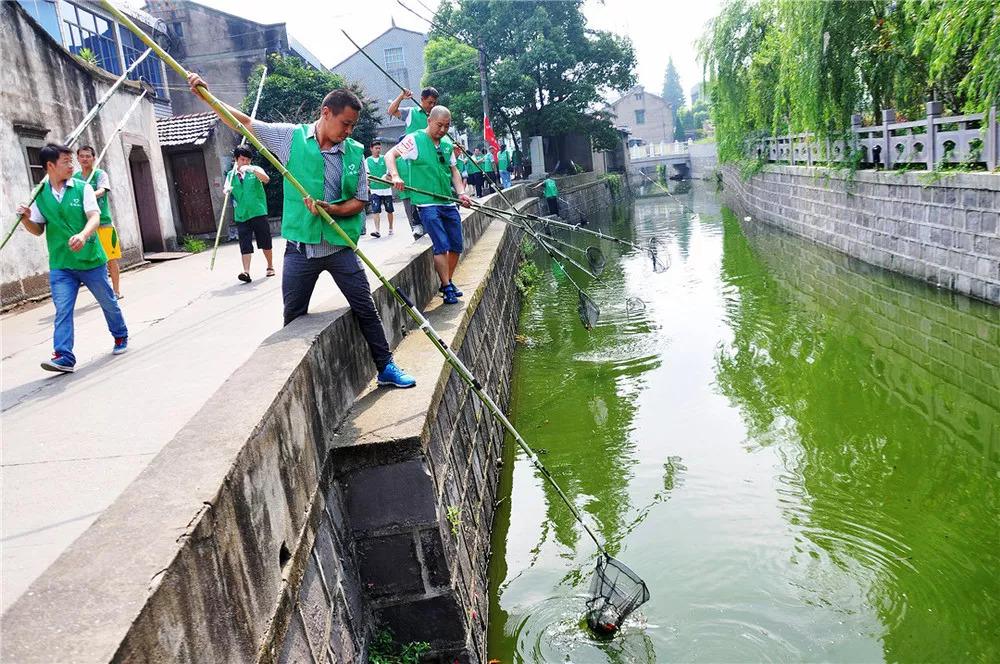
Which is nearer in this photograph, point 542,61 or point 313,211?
point 313,211

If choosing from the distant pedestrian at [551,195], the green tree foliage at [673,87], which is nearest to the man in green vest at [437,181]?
the distant pedestrian at [551,195]

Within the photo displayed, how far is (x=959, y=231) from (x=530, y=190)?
21.0 metres

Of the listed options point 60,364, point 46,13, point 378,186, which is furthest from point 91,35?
point 60,364

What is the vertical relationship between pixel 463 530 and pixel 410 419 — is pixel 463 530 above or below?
below

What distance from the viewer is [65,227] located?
20.6ft

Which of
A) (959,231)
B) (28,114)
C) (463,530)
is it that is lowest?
(463,530)

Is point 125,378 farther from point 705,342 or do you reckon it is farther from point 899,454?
point 705,342

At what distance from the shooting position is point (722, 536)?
5.93 metres

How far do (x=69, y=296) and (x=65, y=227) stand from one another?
51 centimetres

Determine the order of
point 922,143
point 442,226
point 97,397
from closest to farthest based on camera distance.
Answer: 1. point 97,397
2. point 442,226
3. point 922,143

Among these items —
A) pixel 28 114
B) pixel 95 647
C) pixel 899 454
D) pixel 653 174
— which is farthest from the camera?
pixel 653 174

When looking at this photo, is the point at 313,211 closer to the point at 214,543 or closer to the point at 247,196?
the point at 214,543

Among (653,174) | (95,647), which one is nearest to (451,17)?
(653,174)

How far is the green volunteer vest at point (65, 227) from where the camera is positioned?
6234 mm
